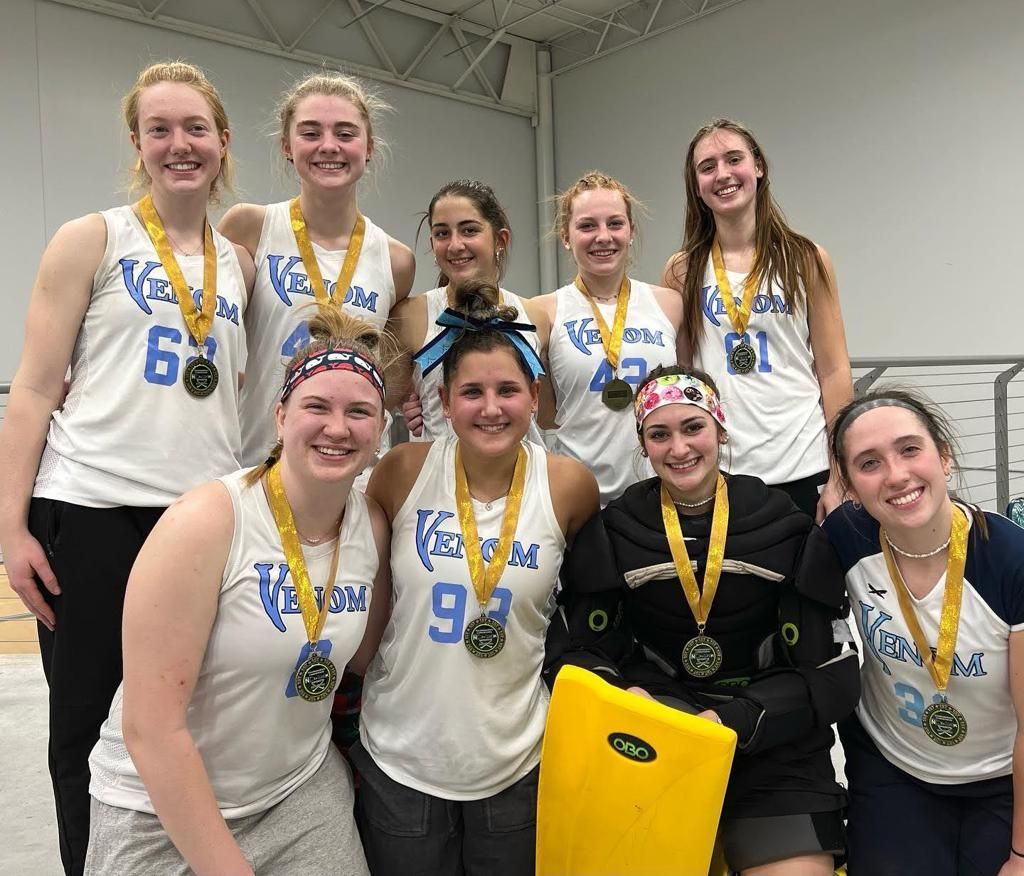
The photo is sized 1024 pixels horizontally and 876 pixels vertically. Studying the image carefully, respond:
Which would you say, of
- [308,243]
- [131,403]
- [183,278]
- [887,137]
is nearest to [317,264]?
[308,243]

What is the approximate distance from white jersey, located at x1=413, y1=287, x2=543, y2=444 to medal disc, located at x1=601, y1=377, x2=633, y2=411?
25 cm

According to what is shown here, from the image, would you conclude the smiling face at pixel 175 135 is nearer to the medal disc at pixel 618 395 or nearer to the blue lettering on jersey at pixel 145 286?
the blue lettering on jersey at pixel 145 286

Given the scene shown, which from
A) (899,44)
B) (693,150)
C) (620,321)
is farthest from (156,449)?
(899,44)

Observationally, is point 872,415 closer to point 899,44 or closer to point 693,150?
point 693,150

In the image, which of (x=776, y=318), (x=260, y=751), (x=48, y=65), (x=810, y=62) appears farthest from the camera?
(x=810, y=62)

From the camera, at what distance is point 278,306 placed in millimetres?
2289

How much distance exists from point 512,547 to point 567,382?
30.8 inches

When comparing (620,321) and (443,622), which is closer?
(443,622)

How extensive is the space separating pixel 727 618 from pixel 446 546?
27.0 inches

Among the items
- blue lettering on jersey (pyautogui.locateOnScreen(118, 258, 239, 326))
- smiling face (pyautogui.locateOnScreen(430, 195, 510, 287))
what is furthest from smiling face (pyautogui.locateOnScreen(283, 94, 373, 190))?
blue lettering on jersey (pyautogui.locateOnScreen(118, 258, 239, 326))

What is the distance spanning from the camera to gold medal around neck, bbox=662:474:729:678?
6.32 feet

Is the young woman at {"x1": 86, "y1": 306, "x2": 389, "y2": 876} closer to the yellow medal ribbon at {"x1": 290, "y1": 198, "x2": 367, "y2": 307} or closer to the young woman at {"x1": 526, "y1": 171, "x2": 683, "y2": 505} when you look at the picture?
the yellow medal ribbon at {"x1": 290, "y1": 198, "x2": 367, "y2": 307}

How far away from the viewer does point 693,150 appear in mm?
2650

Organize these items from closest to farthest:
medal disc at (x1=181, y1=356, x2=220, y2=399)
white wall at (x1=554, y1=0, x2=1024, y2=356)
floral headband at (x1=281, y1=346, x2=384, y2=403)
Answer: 1. floral headband at (x1=281, y1=346, x2=384, y2=403)
2. medal disc at (x1=181, y1=356, x2=220, y2=399)
3. white wall at (x1=554, y1=0, x2=1024, y2=356)
